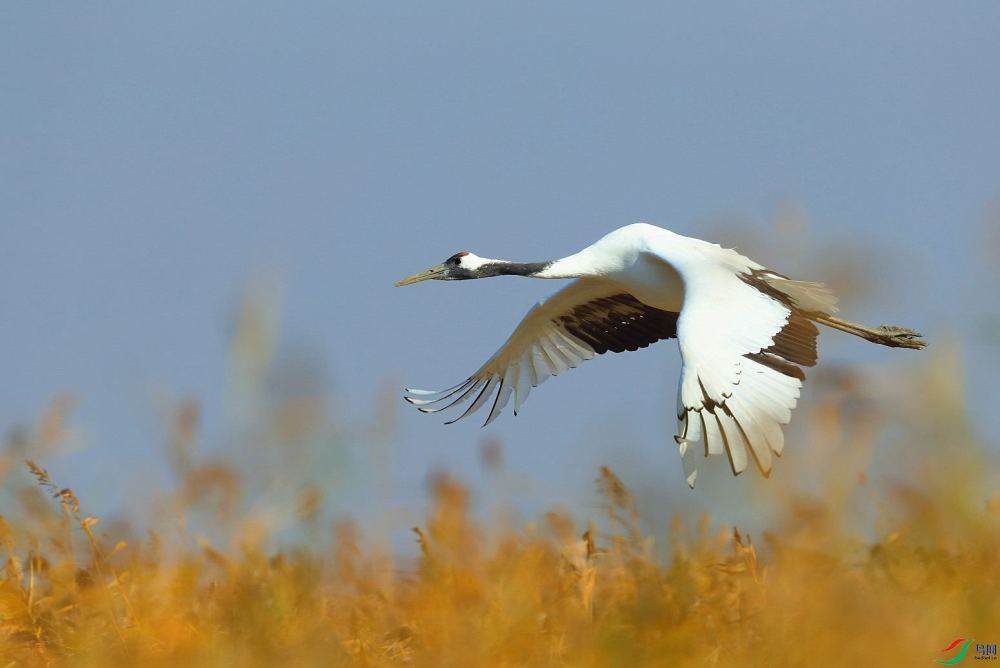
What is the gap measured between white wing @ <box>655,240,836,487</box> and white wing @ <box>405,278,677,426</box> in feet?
5.10

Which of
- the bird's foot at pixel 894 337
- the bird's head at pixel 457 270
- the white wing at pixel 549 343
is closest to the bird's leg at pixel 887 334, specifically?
the bird's foot at pixel 894 337

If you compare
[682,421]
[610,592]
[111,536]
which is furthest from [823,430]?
[111,536]

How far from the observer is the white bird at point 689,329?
5.31m

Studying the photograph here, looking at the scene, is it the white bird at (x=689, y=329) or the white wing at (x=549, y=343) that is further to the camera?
the white wing at (x=549, y=343)

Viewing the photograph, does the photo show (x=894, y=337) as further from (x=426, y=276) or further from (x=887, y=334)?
(x=426, y=276)

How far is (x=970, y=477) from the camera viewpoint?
3.52 meters

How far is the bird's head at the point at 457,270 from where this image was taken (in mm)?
8453

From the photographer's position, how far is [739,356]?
18.4ft

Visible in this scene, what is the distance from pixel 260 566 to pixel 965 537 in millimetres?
2086

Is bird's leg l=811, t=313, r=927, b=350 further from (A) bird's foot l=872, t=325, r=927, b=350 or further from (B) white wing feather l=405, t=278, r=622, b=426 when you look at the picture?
(B) white wing feather l=405, t=278, r=622, b=426

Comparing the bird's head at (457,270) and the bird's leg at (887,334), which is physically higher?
the bird's head at (457,270)

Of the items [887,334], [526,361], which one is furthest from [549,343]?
[887,334]

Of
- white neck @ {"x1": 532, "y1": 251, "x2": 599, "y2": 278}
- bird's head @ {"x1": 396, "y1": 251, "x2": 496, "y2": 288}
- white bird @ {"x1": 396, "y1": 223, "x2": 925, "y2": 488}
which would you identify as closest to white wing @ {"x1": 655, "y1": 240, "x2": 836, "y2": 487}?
white bird @ {"x1": 396, "y1": 223, "x2": 925, "y2": 488}

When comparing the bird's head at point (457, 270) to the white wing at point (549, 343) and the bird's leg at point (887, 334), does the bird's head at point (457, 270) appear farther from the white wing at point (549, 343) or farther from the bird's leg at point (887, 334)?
the bird's leg at point (887, 334)
